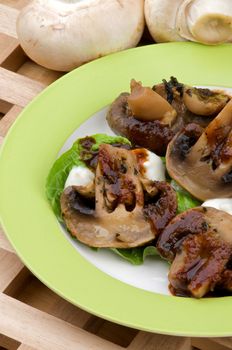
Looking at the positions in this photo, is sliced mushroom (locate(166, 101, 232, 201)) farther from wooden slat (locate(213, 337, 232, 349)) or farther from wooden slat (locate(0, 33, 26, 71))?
wooden slat (locate(0, 33, 26, 71))

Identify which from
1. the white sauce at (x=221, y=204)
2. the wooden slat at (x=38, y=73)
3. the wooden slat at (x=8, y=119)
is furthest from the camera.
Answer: the wooden slat at (x=38, y=73)

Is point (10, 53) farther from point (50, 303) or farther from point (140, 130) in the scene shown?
point (50, 303)

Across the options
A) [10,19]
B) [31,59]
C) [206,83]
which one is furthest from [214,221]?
[10,19]

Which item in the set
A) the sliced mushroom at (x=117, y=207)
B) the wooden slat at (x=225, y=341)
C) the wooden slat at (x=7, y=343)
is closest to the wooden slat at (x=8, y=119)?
the sliced mushroom at (x=117, y=207)

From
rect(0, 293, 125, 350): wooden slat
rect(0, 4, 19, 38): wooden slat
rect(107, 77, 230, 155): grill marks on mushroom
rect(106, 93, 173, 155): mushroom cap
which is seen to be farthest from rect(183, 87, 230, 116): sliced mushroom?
rect(0, 4, 19, 38): wooden slat

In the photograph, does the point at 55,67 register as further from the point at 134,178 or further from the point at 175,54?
the point at 134,178

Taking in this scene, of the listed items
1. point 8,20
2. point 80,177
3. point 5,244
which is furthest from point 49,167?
point 8,20

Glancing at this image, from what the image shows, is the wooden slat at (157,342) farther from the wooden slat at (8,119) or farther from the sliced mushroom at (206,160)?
the wooden slat at (8,119)
